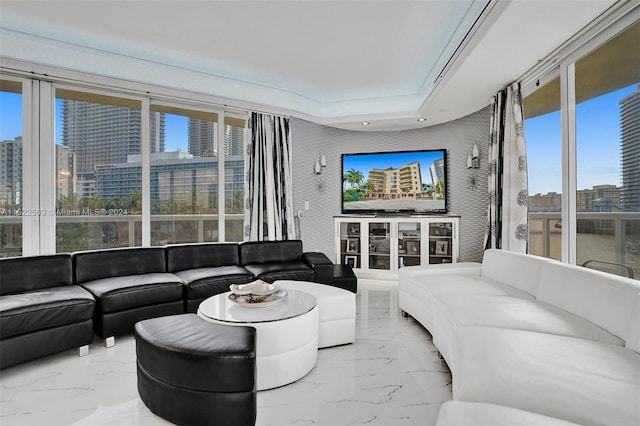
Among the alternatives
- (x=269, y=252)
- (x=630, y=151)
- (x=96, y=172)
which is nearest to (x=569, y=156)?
(x=630, y=151)

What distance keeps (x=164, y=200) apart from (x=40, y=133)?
1.36 metres

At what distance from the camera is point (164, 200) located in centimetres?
433

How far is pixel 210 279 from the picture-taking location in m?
3.49

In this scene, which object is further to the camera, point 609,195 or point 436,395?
point 609,195

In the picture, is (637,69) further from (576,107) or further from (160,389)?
(160,389)

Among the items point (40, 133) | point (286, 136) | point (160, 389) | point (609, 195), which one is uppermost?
point (286, 136)

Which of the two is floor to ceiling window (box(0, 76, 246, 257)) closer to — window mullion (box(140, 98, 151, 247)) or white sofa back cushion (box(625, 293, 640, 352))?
window mullion (box(140, 98, 151, 247))

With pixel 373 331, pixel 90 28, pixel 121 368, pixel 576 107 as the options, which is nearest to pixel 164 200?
pixel 90 28

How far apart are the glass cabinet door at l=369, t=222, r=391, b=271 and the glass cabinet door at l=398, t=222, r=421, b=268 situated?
175mm

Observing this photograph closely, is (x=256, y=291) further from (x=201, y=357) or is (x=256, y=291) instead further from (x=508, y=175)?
(x=508, y=175)

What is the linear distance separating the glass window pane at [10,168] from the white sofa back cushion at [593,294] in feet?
15.2

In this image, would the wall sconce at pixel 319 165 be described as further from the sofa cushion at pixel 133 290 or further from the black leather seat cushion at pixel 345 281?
the sofa cushion at pixel 133 290

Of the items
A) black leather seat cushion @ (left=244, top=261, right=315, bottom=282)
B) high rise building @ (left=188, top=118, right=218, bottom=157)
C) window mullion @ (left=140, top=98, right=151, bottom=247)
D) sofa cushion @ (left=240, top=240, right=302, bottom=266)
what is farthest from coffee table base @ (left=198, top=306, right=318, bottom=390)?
high rise building @ (left=188, top=118, right=218, bottom=157)

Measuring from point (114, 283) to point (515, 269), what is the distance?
3.48m
